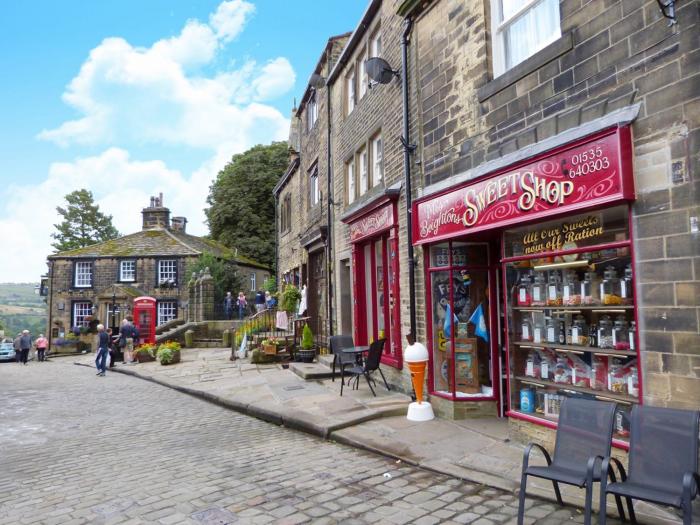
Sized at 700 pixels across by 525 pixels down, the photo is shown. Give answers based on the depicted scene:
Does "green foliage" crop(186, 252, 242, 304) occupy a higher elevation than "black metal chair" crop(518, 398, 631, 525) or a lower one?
higher

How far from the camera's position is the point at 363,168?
37.6ft

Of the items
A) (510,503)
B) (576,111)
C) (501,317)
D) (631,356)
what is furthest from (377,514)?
(576,111)

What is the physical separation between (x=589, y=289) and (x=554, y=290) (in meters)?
0.50

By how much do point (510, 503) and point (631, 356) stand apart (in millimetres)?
1854

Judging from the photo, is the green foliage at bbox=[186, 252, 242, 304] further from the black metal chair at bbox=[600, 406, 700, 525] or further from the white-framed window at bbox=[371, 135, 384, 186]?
the black metal chair at bbox=[600, 406, 700, 525]

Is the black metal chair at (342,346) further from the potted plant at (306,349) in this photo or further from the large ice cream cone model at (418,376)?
the potted plant at (306,349)

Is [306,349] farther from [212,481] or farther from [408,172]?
[212,481]

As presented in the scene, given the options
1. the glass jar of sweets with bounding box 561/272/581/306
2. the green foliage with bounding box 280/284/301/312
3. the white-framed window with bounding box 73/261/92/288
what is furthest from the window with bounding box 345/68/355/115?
the white-framed window with bounding box 73/261/92/288

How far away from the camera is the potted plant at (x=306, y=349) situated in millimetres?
13164

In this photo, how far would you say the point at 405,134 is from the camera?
8.20 meters

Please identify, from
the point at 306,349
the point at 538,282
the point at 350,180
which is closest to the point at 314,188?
the point at 350,180

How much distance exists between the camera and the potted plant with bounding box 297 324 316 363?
13164 millimetres

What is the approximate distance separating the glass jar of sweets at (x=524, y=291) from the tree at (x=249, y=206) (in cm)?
3283

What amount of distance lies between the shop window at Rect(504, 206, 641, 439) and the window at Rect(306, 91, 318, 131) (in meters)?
11.5
